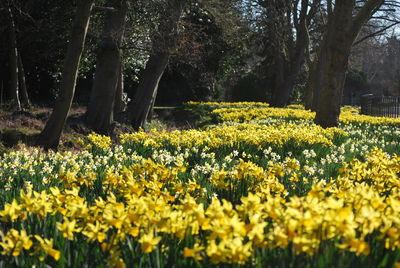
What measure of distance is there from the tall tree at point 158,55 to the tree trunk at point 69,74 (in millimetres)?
3094

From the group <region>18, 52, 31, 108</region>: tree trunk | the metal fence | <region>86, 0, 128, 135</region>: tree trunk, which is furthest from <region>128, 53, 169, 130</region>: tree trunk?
the metal fence

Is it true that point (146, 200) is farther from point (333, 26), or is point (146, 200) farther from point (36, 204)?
Result: point (333, 26)

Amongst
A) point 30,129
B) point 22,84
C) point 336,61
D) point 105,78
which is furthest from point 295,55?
point 30,129

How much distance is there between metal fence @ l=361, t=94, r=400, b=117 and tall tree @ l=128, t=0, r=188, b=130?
16196mm

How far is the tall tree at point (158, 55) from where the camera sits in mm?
12289

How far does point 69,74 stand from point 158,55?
5.21 meters

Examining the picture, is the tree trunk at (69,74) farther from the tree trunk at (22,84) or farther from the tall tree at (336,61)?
the tree trunk at (22,84)

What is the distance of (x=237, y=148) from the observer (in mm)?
6652

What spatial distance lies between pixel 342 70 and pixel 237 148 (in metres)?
6.14

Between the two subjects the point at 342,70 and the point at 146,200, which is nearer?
the point at 146,200

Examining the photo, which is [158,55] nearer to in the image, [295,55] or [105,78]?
[105,78]

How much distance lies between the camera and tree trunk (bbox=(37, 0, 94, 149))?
28.4 ft

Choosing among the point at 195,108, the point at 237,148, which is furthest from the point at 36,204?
the point at 195,108

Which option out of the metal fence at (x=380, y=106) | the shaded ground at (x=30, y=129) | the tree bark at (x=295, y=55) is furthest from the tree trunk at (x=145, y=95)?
the metal fence at (x=380, y=106)
